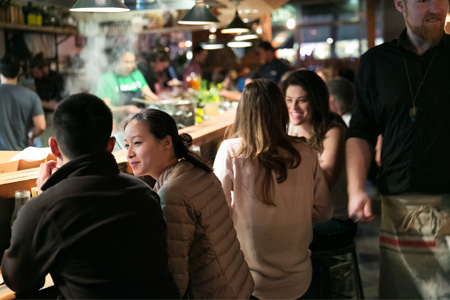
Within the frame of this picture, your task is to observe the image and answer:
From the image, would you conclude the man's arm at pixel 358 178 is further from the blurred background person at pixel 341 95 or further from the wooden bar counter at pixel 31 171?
the blurred background person at pixel 341 95

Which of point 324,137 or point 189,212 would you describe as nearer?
point 189,212

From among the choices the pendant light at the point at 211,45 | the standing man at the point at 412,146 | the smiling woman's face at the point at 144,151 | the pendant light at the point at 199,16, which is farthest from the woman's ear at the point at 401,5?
the pendant light at the point at 211,45

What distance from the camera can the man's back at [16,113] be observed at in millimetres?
5641

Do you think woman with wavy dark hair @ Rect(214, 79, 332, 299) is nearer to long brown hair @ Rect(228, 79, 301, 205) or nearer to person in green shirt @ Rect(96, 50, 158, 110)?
long brown hair @ Rect(228, 79, 301, 205)

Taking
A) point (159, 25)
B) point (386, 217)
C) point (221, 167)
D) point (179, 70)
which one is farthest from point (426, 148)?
point (179, 70)

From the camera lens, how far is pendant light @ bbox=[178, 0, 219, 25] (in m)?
5.20

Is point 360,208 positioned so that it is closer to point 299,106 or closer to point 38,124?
point 299,106

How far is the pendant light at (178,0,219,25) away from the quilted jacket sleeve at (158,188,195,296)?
10.5 feet

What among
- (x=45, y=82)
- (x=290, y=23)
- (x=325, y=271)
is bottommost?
(x=325, y=271)

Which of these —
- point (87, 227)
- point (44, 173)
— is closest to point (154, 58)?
point (44, 173)

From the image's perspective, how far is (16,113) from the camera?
573cm

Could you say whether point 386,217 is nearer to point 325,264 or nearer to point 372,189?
point 325,264

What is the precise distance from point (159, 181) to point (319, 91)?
1.56 metres

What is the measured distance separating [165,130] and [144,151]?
125mm
